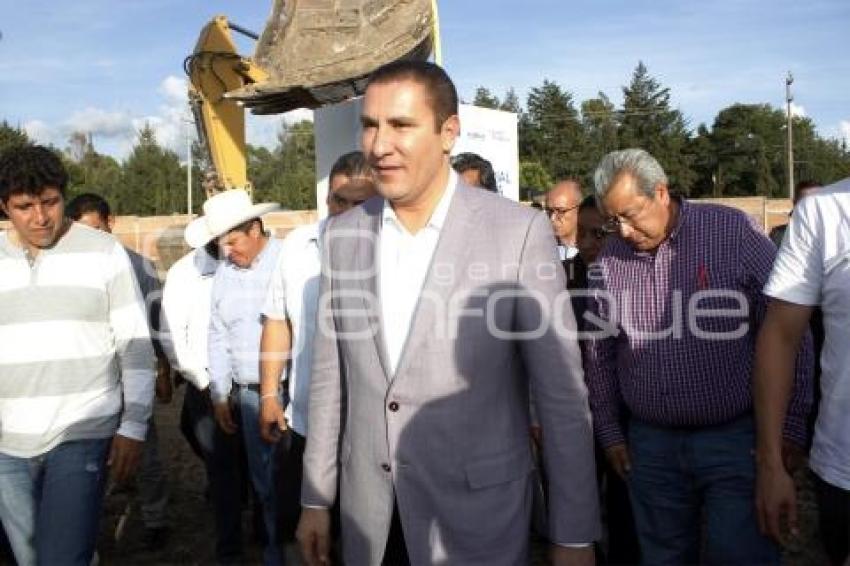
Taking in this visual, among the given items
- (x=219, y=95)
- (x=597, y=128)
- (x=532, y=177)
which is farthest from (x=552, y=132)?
(x=219, y=95)

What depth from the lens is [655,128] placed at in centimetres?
6300

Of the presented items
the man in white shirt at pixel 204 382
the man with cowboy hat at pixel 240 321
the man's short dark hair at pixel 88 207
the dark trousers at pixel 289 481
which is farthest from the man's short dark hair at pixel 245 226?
the man's short dark hair at pixel 88 207

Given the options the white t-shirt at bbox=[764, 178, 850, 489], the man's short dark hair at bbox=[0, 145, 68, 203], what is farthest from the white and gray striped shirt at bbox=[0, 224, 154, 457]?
the white t-shirt at bbox=[764, 178, 850, 489]

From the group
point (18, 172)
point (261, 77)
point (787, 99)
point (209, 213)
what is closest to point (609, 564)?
point (209, 213)

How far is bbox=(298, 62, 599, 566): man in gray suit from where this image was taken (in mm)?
2229

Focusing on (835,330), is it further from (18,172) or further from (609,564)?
(18,172)

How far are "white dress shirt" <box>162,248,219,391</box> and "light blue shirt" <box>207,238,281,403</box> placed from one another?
0.28m

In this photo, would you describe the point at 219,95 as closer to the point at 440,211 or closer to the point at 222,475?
the point at 222,475

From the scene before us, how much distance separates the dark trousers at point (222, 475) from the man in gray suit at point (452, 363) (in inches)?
108

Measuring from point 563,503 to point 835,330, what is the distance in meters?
0.92

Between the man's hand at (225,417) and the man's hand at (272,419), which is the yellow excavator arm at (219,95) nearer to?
the man's hand at (225,417)

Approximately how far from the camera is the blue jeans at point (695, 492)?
2.89 meters

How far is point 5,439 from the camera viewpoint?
3.19 metres

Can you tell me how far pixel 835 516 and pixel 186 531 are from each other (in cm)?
435
